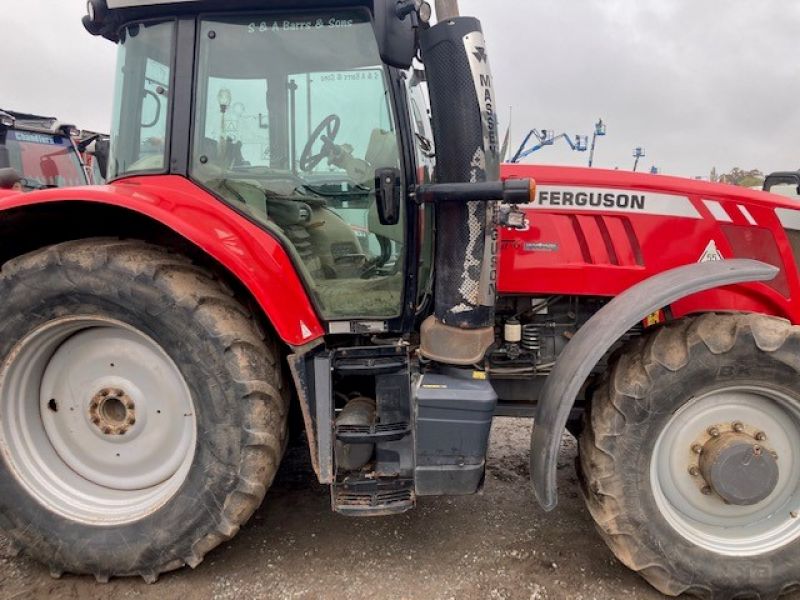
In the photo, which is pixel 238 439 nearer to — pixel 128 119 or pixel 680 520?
pixel 128 119

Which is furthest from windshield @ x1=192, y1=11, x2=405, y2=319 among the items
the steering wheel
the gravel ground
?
the gravel ground

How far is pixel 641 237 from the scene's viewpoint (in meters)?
2.37

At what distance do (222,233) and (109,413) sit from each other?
90 centimetres

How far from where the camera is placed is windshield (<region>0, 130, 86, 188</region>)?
780cm

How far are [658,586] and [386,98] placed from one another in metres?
2.07

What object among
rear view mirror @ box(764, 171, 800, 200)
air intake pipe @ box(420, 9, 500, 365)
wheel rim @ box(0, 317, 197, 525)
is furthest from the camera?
rear view mirror @ box(764, 171, 800, 200)

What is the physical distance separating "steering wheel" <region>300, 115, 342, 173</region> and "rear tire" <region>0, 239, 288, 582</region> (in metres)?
0.57

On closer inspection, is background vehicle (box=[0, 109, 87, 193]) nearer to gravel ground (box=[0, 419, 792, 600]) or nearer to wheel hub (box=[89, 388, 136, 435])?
wheel hub (box=[89, 388, 136, 435])

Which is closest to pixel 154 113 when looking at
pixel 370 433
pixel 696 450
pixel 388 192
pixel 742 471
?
pixel 388 192

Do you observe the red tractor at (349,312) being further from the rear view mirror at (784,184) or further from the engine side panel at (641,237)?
the rear view mirror at (784,184)

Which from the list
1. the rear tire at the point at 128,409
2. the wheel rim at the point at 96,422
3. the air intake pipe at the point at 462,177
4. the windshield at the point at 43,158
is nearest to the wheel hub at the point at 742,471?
the air intake pipe at the point at 462,177

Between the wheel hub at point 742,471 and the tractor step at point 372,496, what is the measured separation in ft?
3.69

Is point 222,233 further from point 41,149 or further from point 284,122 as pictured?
point 41,149

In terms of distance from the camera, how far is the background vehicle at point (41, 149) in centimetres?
777
